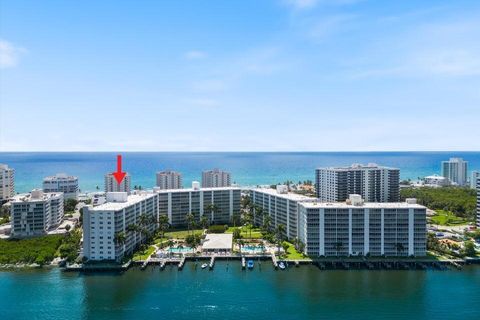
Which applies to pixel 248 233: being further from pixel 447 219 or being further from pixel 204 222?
pixel 447 219

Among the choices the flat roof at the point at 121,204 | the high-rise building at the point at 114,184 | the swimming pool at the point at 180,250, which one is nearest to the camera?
the flat roof at the point at 121,204

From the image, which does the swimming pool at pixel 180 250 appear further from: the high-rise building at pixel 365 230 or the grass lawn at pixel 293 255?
the high-rise building at pixel 365 230

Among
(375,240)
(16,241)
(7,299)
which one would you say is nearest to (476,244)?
(375,240)

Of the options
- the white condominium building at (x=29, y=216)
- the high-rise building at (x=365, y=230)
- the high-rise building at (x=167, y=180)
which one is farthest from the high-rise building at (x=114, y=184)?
the high-rise building at (x=365, y=230)

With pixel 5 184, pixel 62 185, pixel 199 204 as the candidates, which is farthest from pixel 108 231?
pixel 5 184

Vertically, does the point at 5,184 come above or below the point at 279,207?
above
